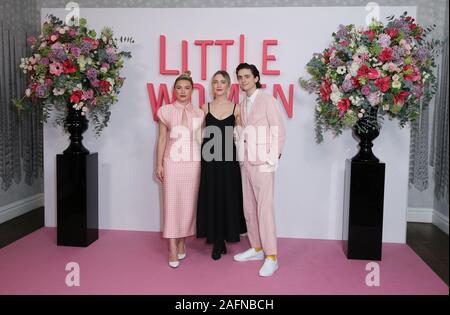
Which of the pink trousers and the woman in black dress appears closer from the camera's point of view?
the pink trousers

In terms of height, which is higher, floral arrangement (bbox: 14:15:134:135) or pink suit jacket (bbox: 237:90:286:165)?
floral arrangement (bbox: 14:15:134:135)

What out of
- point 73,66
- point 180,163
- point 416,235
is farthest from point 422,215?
point 73,66

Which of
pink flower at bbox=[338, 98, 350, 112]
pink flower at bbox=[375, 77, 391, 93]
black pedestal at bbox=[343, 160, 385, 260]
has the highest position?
pink flower at bbox=[375, 77, 391, 93]

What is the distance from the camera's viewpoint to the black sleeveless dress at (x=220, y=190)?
3422mm

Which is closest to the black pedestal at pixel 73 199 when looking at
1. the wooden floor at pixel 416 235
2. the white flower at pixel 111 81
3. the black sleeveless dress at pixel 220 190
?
the wooden floor at pixel 416 235

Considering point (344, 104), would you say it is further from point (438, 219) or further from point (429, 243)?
point (438, 219)

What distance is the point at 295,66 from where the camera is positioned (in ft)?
13.3

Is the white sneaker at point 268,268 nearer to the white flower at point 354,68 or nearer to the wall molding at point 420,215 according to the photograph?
the white flower at point 354,68

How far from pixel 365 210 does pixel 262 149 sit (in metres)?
1.12

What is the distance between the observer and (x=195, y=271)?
3258mm

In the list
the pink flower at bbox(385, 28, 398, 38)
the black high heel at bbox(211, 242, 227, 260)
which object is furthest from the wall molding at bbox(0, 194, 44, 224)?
the pink flower at bbox(385, 28, 398, 38)

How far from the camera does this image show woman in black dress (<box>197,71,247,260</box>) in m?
3.41

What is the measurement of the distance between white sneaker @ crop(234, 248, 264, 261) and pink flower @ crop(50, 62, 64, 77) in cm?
224

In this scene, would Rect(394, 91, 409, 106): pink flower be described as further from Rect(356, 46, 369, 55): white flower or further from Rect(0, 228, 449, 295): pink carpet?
Rect(0, 228, 449, 295): pink carpet
